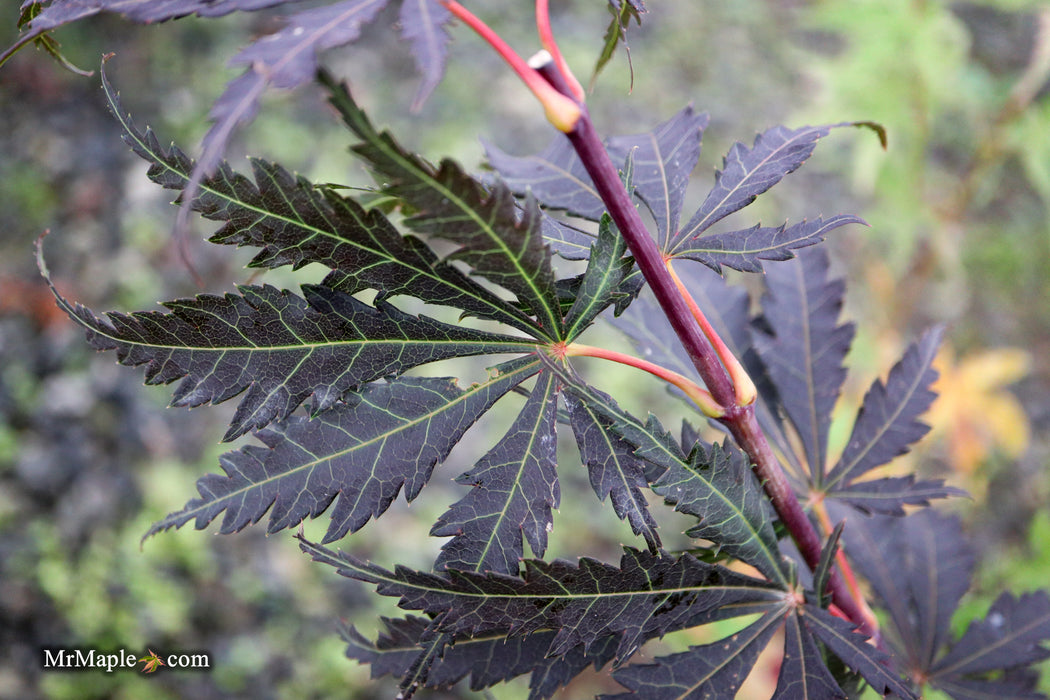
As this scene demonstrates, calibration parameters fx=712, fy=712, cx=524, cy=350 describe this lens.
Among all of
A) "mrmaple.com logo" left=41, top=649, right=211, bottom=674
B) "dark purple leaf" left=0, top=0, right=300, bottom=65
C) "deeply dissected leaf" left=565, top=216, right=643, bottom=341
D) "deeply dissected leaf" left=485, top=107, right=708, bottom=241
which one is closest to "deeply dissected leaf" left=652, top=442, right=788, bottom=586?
"deeply dissected leaf" left=565, top=216, right=643, bottom=341

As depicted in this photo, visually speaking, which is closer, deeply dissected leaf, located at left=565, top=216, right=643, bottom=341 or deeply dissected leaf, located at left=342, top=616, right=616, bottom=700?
deeply dissected leaf, located at left=565, top=216, right=643, bottom=341

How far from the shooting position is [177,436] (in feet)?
8.50

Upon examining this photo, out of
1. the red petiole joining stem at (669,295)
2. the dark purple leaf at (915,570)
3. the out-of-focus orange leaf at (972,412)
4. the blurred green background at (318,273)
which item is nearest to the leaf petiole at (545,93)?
the red petiole joining stem at (669,295)

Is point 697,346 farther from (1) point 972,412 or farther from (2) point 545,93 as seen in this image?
(1) point 972,412

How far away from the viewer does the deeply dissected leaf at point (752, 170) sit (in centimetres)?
72


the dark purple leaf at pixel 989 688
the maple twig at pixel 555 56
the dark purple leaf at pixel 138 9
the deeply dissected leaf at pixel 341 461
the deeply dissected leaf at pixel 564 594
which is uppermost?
the dark purple leaf at pixel 138 9

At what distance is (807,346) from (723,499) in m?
0.43

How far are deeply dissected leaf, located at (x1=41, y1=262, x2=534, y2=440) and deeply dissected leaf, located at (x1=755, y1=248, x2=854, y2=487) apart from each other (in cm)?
53

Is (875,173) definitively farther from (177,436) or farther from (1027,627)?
A: (177,436)

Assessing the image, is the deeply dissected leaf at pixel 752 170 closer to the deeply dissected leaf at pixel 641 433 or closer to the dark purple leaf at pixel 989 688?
the deeply dissected leaf at pixel 641 433

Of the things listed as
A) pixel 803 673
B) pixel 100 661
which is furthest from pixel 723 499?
pixel 100 661

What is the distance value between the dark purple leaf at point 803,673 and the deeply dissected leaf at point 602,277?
37 centimetres

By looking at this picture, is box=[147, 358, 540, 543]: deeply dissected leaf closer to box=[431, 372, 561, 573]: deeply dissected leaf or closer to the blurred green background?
box=[431, 372, 561, 573]: deeply dissected leaf

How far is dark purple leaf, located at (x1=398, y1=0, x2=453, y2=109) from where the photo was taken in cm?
46
